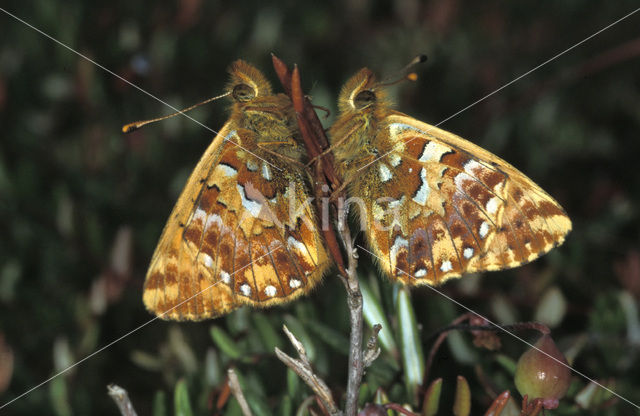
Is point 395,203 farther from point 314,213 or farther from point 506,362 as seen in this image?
point 506,362

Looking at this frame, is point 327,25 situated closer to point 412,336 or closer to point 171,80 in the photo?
point 171,80

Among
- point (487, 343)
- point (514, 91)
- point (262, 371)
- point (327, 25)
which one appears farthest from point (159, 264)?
point (514, 91)

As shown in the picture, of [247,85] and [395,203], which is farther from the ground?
[247,85]

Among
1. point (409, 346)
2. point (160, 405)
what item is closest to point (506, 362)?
point (409, 346)

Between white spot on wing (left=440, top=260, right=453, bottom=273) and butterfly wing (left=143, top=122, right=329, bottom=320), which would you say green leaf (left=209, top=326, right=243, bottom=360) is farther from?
white spot on wing (left=440, top=260, right=453, bottom=273)

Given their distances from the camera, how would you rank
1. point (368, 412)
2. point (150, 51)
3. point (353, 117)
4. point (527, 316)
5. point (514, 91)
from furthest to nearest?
point (514, 91) < point (150, 51) < point (527, 316) < point (353, 117) < point (368, 412)

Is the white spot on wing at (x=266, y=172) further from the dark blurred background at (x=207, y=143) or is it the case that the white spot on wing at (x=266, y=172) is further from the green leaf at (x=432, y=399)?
the green leaf at (x=432, y=399)

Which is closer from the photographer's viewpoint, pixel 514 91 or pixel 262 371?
pixel 262 371
